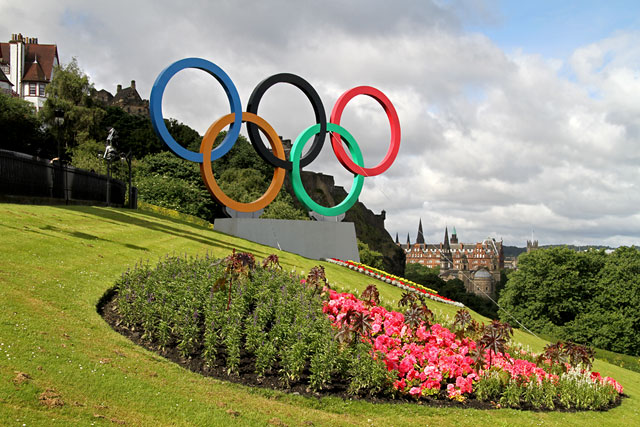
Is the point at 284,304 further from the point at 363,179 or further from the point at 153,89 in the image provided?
the point at 363,179

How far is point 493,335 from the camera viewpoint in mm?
9992

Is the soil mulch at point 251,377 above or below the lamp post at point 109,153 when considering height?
below

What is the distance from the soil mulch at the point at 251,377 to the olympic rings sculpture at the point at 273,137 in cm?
1359

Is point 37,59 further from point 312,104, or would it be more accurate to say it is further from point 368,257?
point 312,104

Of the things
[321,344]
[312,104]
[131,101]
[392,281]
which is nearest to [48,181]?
[312,104]

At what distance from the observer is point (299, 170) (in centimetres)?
2655

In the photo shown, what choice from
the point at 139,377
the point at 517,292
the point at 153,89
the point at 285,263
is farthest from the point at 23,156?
the point at 517,292

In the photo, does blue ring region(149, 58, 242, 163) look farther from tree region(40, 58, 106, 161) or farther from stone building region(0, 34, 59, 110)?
stone building region(0, 34, 59, 110)

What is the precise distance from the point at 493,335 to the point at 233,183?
150ft

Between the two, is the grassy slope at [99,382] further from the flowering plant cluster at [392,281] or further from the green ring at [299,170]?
the green ring at [299,170]

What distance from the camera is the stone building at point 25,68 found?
81812 mm

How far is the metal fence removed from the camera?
806 inches

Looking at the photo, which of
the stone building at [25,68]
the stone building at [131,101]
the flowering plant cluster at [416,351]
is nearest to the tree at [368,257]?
the flowering plant cluster at [416,351]

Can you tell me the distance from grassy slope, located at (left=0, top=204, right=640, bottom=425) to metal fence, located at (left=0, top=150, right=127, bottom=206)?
8107mm
